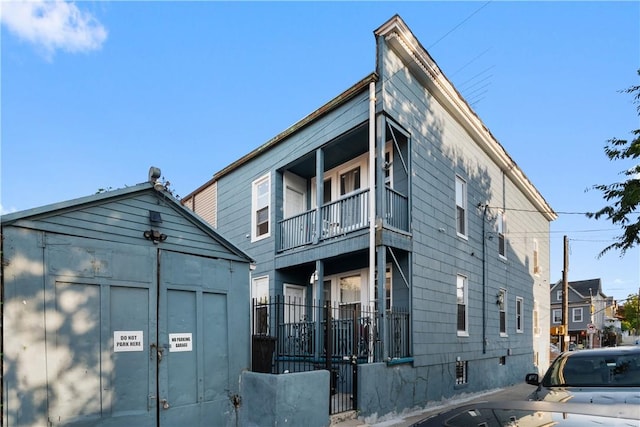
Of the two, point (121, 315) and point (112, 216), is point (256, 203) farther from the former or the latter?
point (121, 315)

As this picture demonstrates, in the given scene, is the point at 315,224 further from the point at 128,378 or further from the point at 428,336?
the point at 128,378

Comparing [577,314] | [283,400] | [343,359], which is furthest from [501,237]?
[577,314]

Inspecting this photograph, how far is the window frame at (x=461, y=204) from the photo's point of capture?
1336 cm

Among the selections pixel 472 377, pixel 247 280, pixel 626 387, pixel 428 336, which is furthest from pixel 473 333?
pixel 247 280

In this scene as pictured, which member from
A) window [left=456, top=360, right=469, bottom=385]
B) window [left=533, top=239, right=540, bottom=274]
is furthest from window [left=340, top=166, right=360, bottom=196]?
window [left=533, top=239, right=540, bottom=274]

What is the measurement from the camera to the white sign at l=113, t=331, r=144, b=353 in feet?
19.0

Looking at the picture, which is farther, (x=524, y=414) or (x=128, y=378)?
(x=128, y=378)

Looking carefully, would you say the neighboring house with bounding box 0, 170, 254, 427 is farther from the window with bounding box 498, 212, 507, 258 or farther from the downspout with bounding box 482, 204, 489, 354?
the window with bounding box 498, 212, 507, 258

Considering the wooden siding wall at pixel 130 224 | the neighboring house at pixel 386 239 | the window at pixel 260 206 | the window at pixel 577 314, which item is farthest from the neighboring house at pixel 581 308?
the wooden siding wall at pixel 130 224

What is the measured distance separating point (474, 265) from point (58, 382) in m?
11.5

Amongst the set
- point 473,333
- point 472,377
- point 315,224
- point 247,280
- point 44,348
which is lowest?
point 472,377

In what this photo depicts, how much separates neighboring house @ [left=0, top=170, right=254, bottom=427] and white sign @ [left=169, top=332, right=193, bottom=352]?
0.01 meters

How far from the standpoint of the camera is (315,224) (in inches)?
466

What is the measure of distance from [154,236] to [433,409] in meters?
7.74
